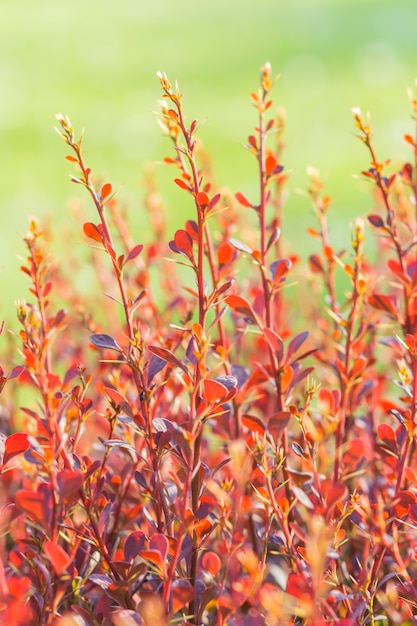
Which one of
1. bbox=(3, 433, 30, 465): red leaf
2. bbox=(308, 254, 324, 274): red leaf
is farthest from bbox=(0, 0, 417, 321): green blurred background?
bbox=(3, 433, 30, 465): red leaf

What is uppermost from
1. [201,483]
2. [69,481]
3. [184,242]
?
[184,242]

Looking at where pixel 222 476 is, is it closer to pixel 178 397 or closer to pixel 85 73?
pixel 178 397

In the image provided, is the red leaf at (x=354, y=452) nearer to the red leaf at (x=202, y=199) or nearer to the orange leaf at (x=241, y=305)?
the orange leaf at (x=241, y=305)

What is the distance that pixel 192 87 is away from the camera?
987cm

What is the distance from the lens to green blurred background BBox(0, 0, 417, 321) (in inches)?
290

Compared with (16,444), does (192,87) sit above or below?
above

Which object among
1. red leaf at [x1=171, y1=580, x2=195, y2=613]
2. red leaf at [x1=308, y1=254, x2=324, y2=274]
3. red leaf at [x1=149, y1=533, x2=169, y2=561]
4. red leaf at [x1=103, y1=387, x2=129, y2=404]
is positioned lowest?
red leaf at [x1=171, y1=580, x2=195, y2=613]

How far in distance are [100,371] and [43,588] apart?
0.85 meters

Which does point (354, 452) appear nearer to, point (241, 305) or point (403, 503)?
point (403, 503)

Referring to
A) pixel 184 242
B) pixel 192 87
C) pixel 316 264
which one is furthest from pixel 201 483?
pixel 192 87

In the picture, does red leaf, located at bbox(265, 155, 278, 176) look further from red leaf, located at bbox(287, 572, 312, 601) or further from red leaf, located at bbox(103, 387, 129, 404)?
red leaf, located at bbox(287, 572, 312, 601)

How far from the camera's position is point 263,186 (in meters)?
1.55

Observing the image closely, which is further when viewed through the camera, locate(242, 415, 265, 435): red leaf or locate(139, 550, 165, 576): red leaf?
locate(242, 415, 265, 435): red leaf

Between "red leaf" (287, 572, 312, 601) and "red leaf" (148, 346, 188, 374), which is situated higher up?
"red leaf" (148, 346, 188, 374)
